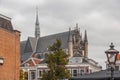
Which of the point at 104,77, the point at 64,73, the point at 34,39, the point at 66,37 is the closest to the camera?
the point at 104,77

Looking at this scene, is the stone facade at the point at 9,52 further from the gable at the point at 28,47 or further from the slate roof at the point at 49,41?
the gable at the point at 28,47

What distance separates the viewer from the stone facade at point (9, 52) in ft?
118

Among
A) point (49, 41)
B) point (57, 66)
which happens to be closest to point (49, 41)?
point (49, 41)

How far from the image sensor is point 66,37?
104250 mm

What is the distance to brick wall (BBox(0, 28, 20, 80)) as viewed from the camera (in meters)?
35.8

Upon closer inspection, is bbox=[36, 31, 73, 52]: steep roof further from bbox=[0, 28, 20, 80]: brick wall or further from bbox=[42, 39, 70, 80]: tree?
bbox=[0, 28, 20, 80]: brick wall

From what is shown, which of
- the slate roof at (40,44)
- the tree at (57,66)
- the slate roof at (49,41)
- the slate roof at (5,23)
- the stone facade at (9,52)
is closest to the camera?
the stone facade at (9,52)

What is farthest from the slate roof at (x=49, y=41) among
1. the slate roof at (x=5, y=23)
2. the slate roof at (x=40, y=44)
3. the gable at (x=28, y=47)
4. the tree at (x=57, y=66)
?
the slate roof at (x=5, y=23)

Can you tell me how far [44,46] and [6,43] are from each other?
237 feet

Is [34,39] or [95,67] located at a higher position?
[34,39]

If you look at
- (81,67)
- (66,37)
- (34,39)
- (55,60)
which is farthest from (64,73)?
(34,39)

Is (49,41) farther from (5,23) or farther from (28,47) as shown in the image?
(5,23)

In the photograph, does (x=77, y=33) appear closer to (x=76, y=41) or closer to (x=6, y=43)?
(x=76, y=41)

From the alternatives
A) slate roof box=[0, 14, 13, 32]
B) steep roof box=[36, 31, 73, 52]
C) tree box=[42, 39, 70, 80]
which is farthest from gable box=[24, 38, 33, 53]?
slate roof box=[0, 14, 13, 32]
